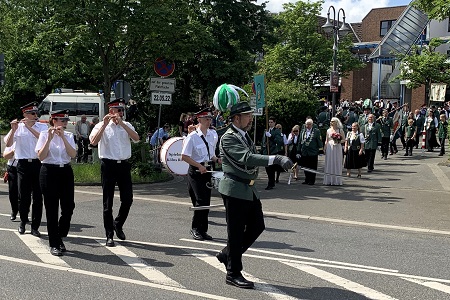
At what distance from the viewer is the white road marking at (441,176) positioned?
1506cm

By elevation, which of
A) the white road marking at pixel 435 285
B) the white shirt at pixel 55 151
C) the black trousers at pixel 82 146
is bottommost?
the white road marking at pixel 435 285

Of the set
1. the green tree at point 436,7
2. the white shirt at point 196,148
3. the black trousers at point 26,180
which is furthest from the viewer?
the green tree at point 436,7

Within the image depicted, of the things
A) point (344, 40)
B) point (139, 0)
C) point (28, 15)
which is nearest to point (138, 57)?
point (139, 0)

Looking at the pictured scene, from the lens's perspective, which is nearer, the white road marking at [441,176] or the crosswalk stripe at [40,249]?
the crosswalk stripe at [40,249]

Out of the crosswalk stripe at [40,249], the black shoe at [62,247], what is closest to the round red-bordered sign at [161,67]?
the crosswalk stripe at [40,249]

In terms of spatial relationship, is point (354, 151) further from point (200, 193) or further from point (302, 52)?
point (302, 52)

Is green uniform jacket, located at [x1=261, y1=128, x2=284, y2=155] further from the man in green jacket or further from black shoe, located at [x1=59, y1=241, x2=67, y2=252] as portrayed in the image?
the man in green jacket

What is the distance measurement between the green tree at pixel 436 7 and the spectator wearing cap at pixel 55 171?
9.98m

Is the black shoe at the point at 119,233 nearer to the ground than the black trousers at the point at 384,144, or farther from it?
nearer to the ground

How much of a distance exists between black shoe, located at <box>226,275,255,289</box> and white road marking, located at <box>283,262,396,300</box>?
37.6 inches

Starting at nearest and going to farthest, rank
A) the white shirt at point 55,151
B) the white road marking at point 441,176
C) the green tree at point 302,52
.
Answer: the white shirt at point 55,151
the white road marking at point 441,176
the green tree at point 302,52

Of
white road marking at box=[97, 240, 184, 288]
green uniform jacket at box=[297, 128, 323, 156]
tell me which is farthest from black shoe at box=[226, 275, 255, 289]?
green uniform jacket at box=[297, 128, 323, 156]

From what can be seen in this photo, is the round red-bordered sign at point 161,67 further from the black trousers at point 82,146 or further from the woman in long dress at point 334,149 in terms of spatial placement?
the black trousers at point 82,146

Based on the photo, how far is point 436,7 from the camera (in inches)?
546
